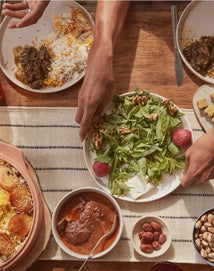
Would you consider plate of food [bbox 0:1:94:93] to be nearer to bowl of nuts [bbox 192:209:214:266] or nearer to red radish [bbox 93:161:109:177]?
red radish [bbox 93:161:109:177]

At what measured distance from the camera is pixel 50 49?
2.05m

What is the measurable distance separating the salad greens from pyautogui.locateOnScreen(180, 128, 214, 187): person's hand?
145 mm

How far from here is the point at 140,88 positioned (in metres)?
2.05

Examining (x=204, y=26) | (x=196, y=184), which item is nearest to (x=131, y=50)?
(x=204, y=26)

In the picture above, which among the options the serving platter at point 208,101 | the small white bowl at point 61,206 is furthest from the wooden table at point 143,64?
the small white bowl at point 61,206

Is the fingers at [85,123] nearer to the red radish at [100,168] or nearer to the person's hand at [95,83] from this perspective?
the person's hand at [95,83]

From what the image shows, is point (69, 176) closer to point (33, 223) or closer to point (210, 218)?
point (33, 223)

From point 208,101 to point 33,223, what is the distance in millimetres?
1024

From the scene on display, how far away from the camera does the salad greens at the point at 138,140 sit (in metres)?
1.90

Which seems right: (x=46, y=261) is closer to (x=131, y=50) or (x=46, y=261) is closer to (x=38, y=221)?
(x=38, y=221)

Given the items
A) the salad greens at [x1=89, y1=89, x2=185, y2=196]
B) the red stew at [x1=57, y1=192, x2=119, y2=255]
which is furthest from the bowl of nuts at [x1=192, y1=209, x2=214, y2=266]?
the red stew at [x1=57, y1=192, x2=119, y2=255]

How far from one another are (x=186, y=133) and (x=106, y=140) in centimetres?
38

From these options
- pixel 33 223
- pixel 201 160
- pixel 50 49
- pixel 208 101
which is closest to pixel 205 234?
pixel 201 160

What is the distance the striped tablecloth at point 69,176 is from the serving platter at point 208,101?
0.11 ft
